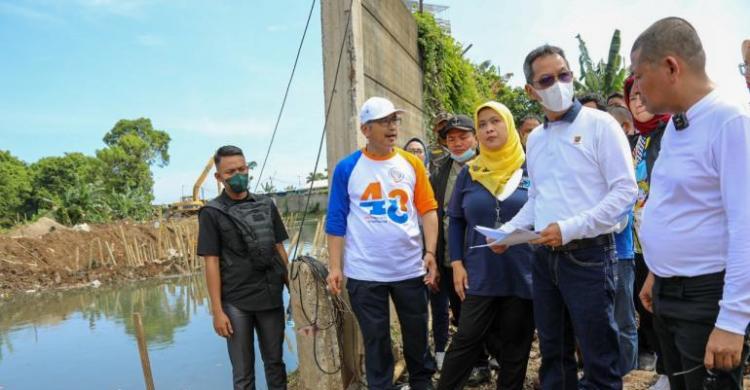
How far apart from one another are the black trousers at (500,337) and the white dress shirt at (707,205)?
1190mm

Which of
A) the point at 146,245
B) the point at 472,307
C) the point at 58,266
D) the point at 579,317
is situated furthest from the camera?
the point at 146,245

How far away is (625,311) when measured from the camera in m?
2.79

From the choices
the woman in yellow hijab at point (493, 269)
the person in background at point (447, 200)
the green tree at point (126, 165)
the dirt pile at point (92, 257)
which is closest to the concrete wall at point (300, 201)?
the dirt pile at point (92, 257)

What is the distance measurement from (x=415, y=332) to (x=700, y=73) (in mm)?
2142

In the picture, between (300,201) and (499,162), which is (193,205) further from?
(499,162)

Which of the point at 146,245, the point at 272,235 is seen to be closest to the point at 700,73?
the point at 272,235

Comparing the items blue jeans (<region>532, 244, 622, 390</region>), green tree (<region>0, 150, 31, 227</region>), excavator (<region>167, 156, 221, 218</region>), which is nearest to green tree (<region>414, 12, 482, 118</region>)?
blue jeans (<region>532, 244, 622, 390</region>)

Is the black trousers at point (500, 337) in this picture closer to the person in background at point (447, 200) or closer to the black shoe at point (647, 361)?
the person in background at point (447, 200)

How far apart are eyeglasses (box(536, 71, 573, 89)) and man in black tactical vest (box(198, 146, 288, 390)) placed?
201 centimetres

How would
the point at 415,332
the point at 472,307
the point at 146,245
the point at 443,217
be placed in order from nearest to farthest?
the point at 472,307 < the point at 415,332 < the point at 443,217 < the point at 146,245

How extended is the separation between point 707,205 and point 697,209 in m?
0.03

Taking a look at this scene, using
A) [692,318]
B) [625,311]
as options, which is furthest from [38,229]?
[692,318]

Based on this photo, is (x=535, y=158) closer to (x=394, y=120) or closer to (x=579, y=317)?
(x=579, y=317)

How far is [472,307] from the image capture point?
2.87 m
